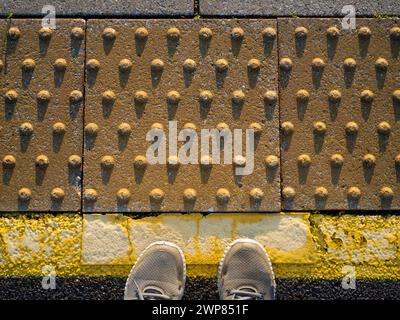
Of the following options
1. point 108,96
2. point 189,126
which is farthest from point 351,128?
point 108,96

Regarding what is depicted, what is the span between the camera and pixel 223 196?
293 centimetres

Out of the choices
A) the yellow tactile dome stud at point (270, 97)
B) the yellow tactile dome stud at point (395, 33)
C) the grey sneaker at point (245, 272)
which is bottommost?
the grey sneaker at point (245, 272)

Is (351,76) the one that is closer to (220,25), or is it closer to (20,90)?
(220,25)

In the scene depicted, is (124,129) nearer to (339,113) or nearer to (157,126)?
(157,126)

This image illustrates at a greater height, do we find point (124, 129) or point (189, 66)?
point (189, 66)

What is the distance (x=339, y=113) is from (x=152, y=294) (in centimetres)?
153

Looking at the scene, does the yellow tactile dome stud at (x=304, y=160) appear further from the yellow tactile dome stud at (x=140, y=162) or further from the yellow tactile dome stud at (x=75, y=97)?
the yellow tactile dome stud at (x=75, y=97)

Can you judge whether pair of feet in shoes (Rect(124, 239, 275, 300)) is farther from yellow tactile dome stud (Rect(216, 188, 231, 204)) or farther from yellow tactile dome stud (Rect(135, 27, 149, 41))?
yellow tactile dome stud (Rect(135, 27, 149, 41))

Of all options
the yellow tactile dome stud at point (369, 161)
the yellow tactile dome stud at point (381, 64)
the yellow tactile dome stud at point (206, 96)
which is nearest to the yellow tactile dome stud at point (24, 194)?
the yellow tactile dome stud at point (206, 96)

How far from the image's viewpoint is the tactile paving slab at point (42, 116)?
2949mm

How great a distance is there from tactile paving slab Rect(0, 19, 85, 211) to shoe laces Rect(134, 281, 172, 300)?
2.07 ft

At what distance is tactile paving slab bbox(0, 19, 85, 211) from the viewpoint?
2.95 metres

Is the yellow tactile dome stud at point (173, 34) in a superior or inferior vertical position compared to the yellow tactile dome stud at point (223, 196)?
superior

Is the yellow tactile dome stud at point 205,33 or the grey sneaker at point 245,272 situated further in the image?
the yellow tactile dome stud at point 205,33
